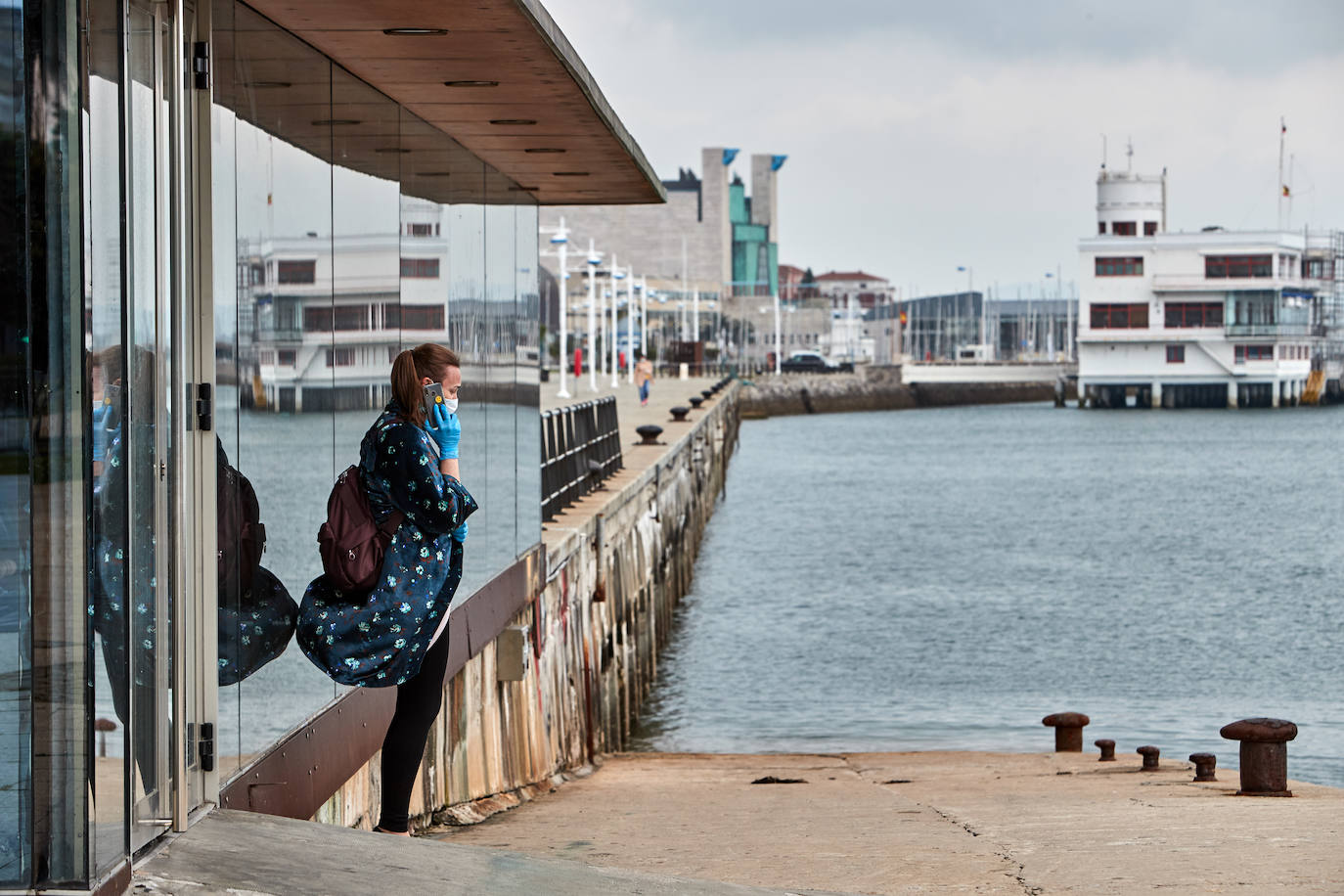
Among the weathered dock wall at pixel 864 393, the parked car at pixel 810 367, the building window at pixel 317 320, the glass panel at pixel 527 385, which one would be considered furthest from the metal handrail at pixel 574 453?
the parked car at pixel 810 367

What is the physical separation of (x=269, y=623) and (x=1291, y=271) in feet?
387

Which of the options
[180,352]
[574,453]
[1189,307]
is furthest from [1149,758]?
[1189,307]

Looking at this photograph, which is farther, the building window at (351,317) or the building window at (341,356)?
the building window at (351,317)

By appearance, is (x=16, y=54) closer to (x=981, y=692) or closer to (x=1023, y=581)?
(x=981, y=692)

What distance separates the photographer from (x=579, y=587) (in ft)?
49.9

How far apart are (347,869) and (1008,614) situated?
25.8m

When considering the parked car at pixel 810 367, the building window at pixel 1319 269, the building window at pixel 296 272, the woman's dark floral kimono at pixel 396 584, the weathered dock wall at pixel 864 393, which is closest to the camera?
the woman's dark floral kimono at pixel 396 584

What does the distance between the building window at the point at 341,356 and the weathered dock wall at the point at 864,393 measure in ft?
367

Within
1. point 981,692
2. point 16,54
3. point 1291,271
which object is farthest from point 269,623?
point 1291,271

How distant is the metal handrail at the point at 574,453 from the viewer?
17469mm

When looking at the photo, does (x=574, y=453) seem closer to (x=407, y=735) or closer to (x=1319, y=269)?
(x=407, y=735)

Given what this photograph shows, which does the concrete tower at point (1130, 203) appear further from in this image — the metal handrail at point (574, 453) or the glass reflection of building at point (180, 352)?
the glass reflection of building at point (180, 352)

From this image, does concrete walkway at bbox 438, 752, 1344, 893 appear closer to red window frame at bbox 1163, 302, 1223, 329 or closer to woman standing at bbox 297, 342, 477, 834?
woman standing at bbox 297, 342, 477, 834

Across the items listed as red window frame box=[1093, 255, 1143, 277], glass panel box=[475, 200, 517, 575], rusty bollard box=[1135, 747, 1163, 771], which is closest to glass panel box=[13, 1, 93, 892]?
glass panel box=[475, 200, 517, 575]
